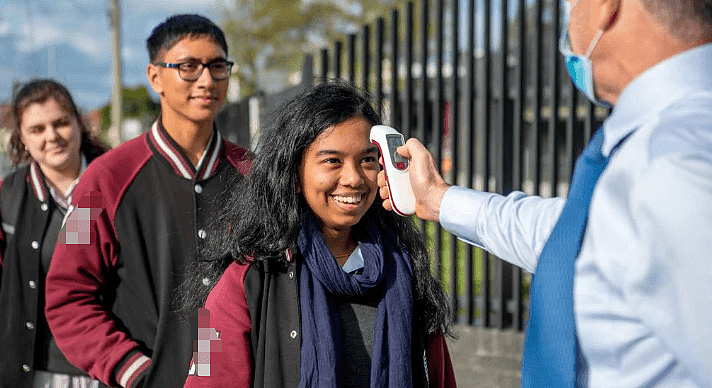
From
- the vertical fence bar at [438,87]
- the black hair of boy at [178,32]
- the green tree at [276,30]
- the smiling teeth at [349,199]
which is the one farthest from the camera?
the green tree at [276,30]

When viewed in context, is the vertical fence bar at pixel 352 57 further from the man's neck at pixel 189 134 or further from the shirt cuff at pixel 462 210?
the shirt cuff at pixel 462 210

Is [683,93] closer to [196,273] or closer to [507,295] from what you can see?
[196,273]

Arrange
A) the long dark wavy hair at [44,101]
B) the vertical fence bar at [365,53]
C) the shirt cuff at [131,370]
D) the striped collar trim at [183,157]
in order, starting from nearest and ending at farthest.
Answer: the shirt cuff at [131,370]
the striped collar trim at [183,157]
the long dark wavy hair at [44,101]
the vertical fence bar at [365,53]

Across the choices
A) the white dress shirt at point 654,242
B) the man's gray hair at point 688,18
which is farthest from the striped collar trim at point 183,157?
the man's gray hair at point 688,18

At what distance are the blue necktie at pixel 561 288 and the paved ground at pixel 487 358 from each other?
428cm

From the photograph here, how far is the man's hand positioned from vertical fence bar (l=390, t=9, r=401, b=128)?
416 centimetres

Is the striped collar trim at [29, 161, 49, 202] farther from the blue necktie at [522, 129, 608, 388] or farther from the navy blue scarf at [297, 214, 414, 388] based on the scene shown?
the blue necktie at [522, 129, 608, 388]

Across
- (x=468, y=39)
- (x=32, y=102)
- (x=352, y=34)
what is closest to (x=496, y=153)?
(x=468, y=39)

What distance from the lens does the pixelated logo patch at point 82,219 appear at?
2.89 metres

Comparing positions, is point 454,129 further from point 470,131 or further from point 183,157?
point 183,157

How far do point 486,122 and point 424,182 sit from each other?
415cm

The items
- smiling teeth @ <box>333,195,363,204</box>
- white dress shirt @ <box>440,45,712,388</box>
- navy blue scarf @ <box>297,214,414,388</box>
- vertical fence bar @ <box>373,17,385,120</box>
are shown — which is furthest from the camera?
vertical fence bar @ <box>373,17,385,120</box>

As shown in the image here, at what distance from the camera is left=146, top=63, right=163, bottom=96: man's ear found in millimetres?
3221

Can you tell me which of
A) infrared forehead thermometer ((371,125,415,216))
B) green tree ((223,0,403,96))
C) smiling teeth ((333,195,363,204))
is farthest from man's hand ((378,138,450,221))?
green tree ((223,0,403,96))
